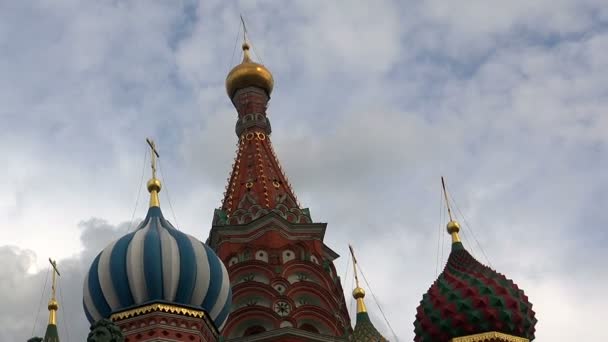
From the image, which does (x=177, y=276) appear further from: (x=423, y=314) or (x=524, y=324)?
(x=524, y=324)

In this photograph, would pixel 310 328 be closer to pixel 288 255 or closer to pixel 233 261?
pixel 288 255

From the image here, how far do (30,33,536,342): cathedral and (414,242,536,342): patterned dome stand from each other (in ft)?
0.06

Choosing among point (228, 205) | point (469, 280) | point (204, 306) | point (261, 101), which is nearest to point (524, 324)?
point (469, 280)

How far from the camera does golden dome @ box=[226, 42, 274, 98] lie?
23797 millimetres

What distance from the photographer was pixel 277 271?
760 inches

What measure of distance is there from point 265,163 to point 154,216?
808 centimetres

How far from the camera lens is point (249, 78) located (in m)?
23.8

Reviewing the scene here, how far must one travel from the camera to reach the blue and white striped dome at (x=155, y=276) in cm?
1284

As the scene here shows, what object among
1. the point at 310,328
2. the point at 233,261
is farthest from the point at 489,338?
the point at 233,261

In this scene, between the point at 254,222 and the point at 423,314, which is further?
the point at 254,222

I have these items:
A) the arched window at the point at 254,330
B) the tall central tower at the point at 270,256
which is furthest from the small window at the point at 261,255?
the arched window at the point at 254,330

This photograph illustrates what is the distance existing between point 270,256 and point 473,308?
5.84 metres

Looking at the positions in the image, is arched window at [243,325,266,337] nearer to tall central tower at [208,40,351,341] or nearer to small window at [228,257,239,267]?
tall central tower at [208,40,351,341]

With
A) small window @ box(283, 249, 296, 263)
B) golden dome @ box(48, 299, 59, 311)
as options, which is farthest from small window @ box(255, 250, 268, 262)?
golden dome @ box(48, 299, 59, 311)
